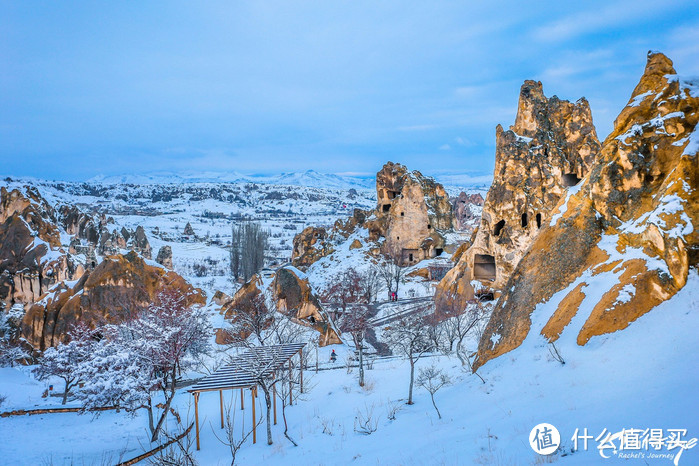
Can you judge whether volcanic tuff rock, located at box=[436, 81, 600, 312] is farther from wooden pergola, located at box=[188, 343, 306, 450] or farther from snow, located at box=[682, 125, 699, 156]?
wooden pergola, located at box=[188, 343, 306, 450]

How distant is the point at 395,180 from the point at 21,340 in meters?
50.2

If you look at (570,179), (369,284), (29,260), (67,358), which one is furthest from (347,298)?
(29,260)

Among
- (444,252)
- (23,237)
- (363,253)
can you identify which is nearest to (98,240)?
(23,237)

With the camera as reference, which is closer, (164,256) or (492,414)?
(492,414)

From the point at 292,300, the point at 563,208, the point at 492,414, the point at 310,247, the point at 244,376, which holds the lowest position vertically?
the point at 244,376

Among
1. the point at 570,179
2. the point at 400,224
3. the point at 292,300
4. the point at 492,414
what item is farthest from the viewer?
the point at 400,224

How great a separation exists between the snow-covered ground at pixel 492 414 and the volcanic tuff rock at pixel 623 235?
20.5 inches

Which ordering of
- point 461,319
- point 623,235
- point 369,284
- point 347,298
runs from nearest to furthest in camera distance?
point 623,235 < point 461,319 < point 347,298 < point 369,284

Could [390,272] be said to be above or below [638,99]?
below

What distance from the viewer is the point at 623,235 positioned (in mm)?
12773

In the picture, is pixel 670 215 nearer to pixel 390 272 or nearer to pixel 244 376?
pixel 244 376

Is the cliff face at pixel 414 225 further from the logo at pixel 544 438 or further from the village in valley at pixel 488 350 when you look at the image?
the logo at pixel 544 438

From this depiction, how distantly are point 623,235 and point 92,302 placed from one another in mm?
32598

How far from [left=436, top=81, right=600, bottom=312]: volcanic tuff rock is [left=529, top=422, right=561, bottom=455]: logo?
859 inches
